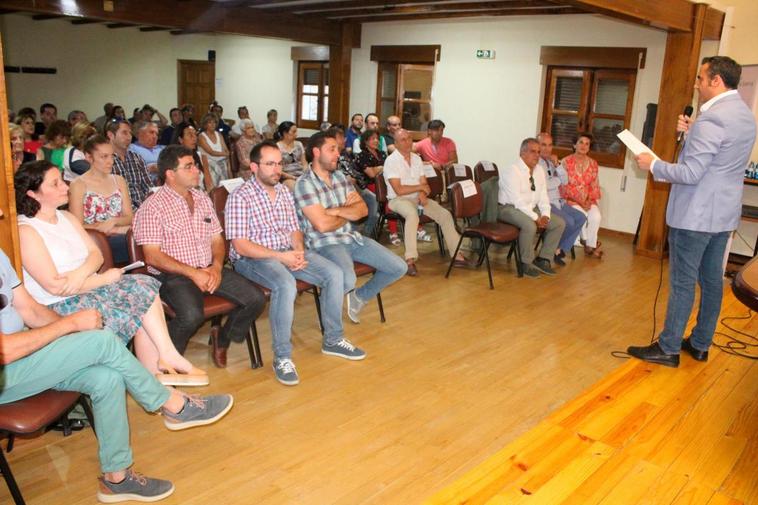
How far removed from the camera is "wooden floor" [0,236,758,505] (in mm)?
2398

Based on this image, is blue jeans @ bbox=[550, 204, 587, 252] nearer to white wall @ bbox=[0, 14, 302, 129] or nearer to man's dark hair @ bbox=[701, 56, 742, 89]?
man's dark hair @ bbox=[701, 56, 742, 89]

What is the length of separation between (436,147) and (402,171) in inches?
72.8

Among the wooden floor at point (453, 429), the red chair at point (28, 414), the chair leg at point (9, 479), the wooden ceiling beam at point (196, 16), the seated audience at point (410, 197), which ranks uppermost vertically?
the wooden ceiling beam at point (196, 16)

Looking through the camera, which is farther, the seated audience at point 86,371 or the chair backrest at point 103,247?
the chair backrest at point 103,247

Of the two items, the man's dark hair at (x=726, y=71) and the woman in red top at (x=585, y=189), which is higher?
the man's dark hair at (x=726, y=71)

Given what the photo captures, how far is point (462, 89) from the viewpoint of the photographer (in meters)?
8.90

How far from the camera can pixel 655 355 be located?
3.64m

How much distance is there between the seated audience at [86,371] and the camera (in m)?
2.04

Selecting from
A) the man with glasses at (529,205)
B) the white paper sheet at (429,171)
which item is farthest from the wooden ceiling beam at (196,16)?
the man with glasses at (529,205)

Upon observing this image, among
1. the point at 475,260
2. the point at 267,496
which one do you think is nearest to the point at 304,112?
the point at 475,260

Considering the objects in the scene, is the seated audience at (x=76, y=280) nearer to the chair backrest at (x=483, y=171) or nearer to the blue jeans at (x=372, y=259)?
the blue jeans at (x=372, y=259)

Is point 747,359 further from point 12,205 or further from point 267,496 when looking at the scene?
point 12,205

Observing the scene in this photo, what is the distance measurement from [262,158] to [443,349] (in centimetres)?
156

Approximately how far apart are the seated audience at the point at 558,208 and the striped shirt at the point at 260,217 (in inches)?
128
